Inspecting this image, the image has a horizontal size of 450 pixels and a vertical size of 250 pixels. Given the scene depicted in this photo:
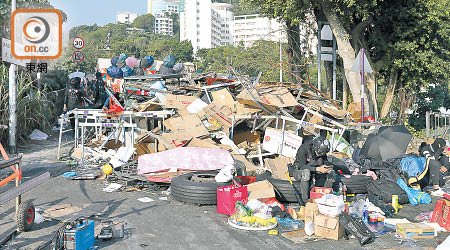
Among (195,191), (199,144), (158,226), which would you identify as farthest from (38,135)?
(158,226)

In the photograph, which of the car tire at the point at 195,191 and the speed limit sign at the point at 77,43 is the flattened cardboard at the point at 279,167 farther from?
the speed limit sign at the point at 77,43

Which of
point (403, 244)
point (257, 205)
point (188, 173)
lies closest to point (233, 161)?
point (188, 173)

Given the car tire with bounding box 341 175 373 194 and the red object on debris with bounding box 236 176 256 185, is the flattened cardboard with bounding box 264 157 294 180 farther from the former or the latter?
the car tire with bounding box 341 175 373 194

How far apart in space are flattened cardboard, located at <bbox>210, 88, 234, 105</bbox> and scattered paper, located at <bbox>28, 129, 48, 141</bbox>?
6.47 metres

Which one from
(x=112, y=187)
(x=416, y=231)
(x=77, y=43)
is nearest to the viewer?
(x=416, y=231)

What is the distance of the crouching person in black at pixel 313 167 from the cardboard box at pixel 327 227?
140 centimetres

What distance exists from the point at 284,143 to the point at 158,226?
4502 mm

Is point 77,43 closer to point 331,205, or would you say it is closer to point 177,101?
point 177,101

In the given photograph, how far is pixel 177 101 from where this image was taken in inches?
478

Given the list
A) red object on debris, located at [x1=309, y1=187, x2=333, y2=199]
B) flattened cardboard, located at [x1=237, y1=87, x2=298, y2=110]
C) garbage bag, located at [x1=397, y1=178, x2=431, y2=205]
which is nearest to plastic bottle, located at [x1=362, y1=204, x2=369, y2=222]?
red object on debris, located at [x1=309, y1=187, x2=333, y2=199]

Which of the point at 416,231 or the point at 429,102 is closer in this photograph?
the point at 416,231

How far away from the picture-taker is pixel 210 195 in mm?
7512

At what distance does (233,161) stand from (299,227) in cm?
298

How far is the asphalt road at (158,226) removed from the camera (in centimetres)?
568
